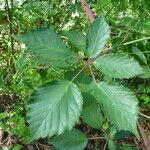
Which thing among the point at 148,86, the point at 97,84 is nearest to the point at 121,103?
the point at 97,84

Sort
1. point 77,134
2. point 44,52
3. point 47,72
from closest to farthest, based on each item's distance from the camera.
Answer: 1. point 44,52
2. point 77,134
3. point 47,72

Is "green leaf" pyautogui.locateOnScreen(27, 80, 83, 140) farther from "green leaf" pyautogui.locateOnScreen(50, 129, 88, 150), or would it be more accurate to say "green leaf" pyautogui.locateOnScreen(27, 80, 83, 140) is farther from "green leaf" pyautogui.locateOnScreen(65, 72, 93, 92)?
"green leaf" pyautogui.locateOnScreen(50, 129, 88, 150)

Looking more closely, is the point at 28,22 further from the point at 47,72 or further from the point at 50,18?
the point at 47,72

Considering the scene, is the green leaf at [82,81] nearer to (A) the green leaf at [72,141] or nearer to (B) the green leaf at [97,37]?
(B) the green leaf at [97,37]

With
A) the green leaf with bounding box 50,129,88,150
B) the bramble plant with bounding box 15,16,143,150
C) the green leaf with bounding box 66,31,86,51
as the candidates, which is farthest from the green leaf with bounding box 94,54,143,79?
the green leaf with bounding box 50,129,88,150

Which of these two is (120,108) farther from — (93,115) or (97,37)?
(93,115)

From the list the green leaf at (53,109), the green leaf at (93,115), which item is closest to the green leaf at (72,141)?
the green leaf at (93,115)
